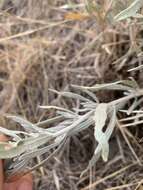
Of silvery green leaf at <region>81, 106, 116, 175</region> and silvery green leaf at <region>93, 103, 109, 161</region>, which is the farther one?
silvery green leaf at <region>81, 106, 116, 175</region>

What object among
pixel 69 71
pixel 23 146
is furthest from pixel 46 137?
pixel 69 71

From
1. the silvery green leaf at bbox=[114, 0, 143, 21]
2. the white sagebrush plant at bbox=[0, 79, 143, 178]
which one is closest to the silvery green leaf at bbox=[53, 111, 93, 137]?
the white sagebrush plant at bbox=[0, 79, 143, 178]

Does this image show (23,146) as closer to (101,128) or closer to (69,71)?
(101,128)

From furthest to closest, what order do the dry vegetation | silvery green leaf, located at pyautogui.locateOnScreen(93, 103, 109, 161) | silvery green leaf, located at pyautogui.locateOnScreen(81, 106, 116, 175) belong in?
the dry vegetation → silvery green leaf, located at pyautogui.locateOnScreen(81, 106, 116, 175) → silvery green leaf, located at pyautogui.locateOnScreen(93, 103, 109, 161)

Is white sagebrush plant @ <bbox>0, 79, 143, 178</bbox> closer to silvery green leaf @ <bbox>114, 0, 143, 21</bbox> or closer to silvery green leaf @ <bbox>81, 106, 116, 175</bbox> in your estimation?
silvery green leaf @ <bbox>81, 106, 116, 175</bbox>

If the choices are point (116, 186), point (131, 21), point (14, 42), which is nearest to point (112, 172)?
point (116, 186)

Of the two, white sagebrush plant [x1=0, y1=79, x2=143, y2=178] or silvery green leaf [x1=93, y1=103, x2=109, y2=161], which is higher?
silvery green leaf [x1=93, y1=103, x2=109, y2=161]

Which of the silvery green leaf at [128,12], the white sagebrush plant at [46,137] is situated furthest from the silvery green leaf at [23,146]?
the silvery green leaf at [128,12]

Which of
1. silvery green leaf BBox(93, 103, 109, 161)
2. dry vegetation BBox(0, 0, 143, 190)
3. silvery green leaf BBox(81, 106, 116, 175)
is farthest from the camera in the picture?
dry vegetation BBox(0, 0, 143, 190)

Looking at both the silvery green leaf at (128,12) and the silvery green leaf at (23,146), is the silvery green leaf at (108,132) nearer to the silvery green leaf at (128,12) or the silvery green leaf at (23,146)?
the silvery green leaf at (23,146)

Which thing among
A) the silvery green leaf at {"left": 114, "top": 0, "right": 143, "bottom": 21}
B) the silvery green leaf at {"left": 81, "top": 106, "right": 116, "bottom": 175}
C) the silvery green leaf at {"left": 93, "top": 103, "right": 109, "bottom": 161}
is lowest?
the silvery green leaf at {"left": 81, "top": 106, "right": 116, "bottom": 175}
